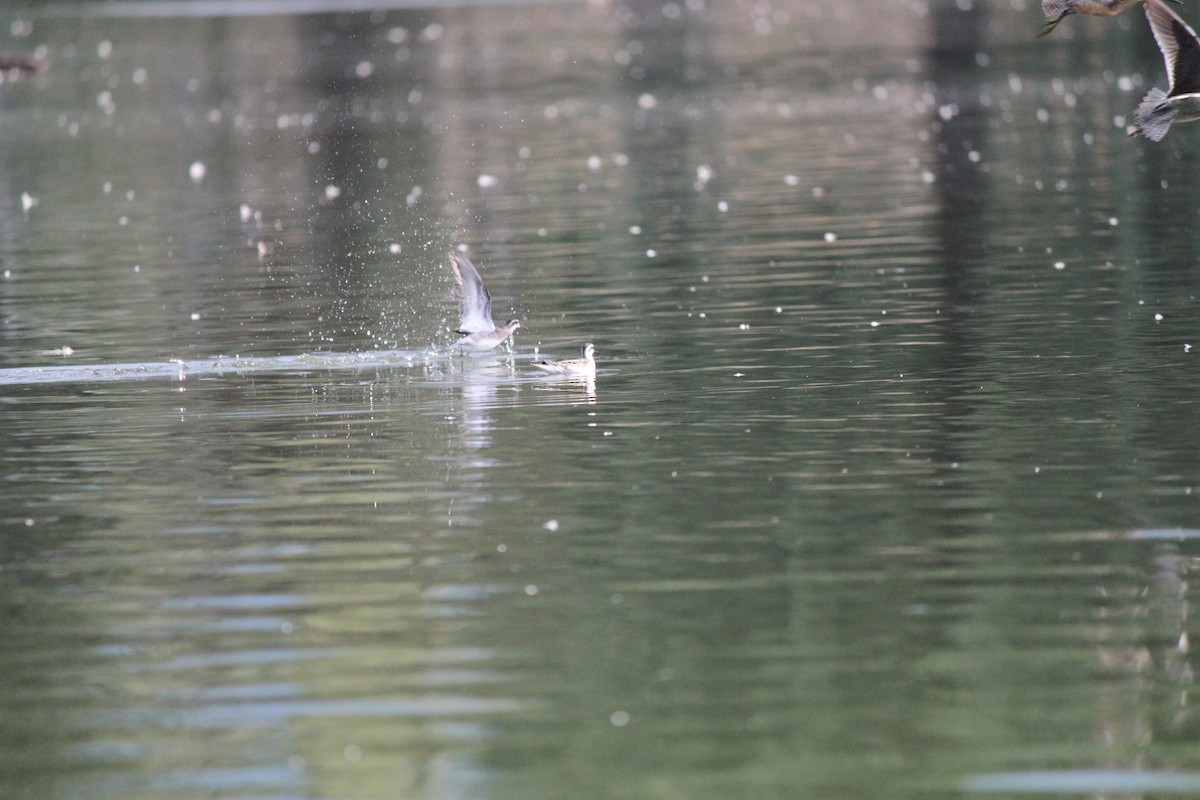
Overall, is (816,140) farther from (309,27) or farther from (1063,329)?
(309,27)

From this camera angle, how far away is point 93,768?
29.0ft

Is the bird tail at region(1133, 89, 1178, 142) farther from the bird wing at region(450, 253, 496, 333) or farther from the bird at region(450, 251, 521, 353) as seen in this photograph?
the bird wing at region(450, 253, 496, 333)

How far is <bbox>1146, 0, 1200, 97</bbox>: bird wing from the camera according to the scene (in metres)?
14.6

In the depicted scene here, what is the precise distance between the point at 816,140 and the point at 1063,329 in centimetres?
2296

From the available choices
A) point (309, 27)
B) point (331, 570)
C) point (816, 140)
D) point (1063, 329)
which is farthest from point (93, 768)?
point (309, 27)

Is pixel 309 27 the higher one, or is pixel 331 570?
pixel 309 27

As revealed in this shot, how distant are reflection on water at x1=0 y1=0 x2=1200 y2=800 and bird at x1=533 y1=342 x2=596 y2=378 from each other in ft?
0.84

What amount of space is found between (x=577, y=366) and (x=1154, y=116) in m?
5.14

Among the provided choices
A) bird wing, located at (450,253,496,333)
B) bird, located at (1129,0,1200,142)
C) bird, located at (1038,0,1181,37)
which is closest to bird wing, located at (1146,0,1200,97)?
bird, located at (1129,0,1200,142)

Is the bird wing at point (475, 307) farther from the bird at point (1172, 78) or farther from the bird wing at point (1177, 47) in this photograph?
the bird wing at point (1177, 47)

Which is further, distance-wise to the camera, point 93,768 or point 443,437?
point 443,437

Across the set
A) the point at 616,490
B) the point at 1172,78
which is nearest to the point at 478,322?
the point at 616,490

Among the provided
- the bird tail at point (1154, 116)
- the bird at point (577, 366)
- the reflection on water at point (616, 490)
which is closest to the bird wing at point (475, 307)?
the reflection on water at point (616, 490)

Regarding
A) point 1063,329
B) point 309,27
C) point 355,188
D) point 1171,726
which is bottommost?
point 1171,726
